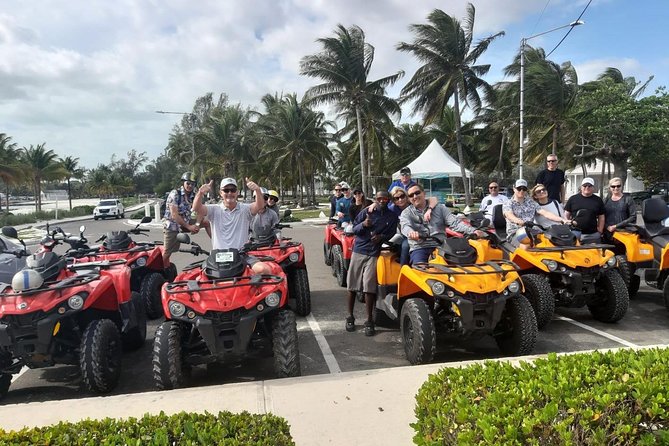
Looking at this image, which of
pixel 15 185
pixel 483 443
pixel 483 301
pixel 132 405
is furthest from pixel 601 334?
pixel 15 185

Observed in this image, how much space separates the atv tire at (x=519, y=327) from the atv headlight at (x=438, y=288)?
69 cm

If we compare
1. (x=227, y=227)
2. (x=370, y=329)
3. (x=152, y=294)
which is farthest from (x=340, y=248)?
(x=227, y=227)

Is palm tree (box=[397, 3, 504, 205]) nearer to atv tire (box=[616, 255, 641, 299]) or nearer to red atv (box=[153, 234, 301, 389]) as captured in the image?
atv tire (box=[616, 255, 641, 299])

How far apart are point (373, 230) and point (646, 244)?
13.1 ft

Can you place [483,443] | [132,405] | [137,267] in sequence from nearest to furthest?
1. [483,443]
2. [132,405]
3. [137,267]

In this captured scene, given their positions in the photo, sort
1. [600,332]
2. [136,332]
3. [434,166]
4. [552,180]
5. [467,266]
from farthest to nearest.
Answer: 1. [434,166]
2. [552,180]
3. [600,332]
4. [136,332]
5. [467,266]

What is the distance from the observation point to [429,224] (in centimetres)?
578

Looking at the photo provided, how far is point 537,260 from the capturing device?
5625 mm

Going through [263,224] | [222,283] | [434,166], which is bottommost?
[222,283]

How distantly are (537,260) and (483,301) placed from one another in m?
1.69

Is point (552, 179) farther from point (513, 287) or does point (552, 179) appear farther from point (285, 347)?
point (285, 347)

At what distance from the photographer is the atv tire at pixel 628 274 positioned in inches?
260

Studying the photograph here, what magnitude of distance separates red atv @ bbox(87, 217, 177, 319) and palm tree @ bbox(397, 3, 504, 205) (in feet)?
80.7

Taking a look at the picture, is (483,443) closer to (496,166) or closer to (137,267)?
(137,267)
